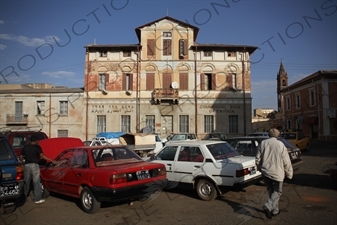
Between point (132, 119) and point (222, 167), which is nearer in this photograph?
point (222, 167)

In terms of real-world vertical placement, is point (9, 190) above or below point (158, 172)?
below

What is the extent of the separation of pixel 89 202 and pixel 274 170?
4270 millimetres

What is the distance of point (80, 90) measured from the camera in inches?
1303

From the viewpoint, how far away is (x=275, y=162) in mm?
6066

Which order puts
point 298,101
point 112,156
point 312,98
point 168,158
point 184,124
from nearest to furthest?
point 112,156 < point 168,158 < point 184,124 < point 312,98 < point 298,101

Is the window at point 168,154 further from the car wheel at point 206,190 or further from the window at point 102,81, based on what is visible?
the window at point 102,81

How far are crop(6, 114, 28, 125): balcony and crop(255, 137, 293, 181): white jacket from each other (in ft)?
108

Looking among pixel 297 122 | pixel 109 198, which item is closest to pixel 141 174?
pixel 109 198

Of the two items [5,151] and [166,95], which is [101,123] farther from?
[5,151]

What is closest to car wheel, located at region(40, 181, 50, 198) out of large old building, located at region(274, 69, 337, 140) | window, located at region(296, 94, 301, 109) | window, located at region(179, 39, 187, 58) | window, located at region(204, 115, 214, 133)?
window, located at region(204, 115, 214, 133)

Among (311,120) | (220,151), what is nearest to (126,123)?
(220,151)

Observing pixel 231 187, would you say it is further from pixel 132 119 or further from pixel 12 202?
pixel 132 119

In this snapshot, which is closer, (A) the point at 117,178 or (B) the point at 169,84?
(A) the point at 117,178

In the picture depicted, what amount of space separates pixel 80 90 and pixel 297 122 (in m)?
33.7
